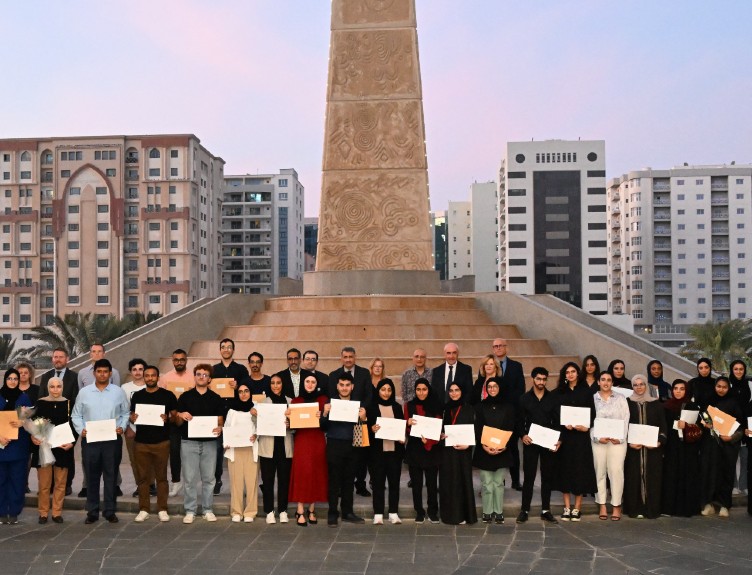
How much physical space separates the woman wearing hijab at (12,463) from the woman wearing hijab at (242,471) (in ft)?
7.41

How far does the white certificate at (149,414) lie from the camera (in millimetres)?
8570

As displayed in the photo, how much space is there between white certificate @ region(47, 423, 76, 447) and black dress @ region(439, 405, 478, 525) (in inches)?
159

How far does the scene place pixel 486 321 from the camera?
671 inches

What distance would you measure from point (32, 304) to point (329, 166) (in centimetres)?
5595

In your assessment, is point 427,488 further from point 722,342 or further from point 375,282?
point 722,342

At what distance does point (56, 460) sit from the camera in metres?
8.72

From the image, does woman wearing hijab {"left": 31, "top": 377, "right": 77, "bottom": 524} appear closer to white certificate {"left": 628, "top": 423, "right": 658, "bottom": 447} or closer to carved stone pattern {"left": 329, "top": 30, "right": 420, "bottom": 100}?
white certificate {"left": 628, "top": 423, "right": 658, "bottom": 447}

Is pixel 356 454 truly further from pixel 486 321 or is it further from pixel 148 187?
pixel 148 187

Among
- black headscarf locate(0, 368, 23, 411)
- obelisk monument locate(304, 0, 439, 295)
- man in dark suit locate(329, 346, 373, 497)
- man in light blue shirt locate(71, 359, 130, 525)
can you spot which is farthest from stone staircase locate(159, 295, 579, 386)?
black headscarf locate(0, 368, 23, 411)

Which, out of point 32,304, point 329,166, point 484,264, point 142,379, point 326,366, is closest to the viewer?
point 142,379

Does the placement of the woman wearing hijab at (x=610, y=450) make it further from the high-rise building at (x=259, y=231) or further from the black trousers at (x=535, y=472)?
the high-rise building at (x=259, y=231)

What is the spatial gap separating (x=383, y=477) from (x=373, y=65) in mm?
13406

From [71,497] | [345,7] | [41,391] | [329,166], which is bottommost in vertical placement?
[71,497]

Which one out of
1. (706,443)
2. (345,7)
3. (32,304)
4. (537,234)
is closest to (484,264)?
(537,234)
